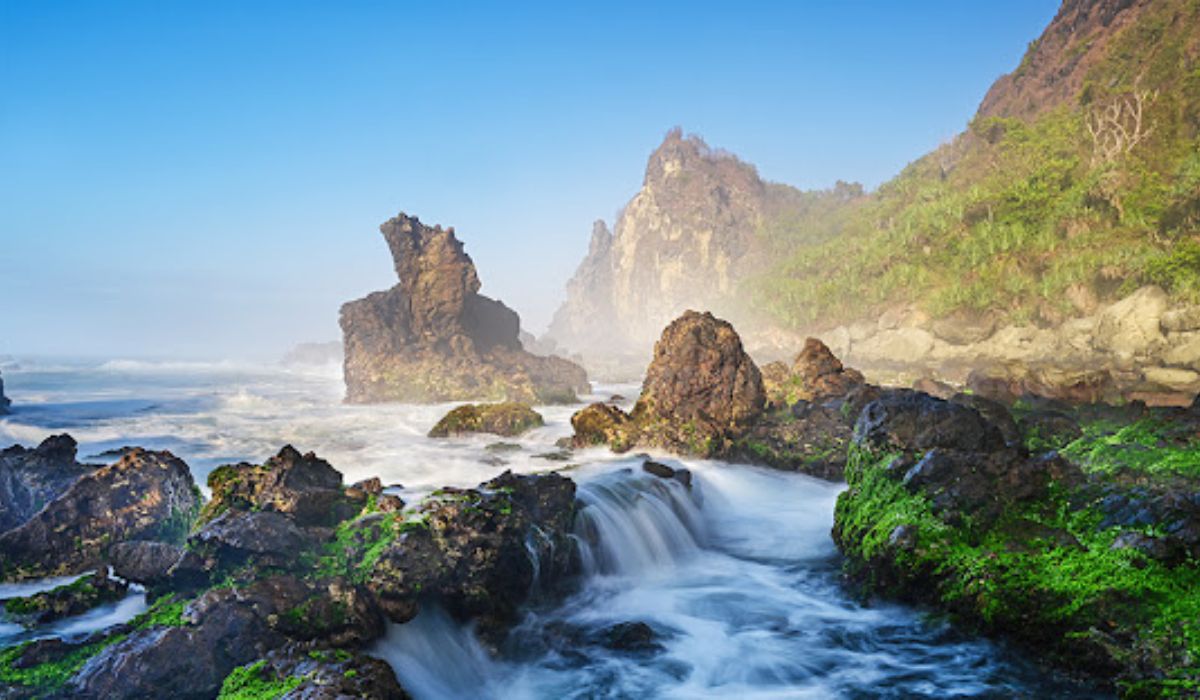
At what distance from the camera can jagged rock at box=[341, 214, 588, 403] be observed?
127ft

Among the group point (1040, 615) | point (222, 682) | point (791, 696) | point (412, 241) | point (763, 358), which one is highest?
point (412, 241)

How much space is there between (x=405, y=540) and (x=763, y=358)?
5924 cm

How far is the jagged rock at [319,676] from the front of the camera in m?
4.94

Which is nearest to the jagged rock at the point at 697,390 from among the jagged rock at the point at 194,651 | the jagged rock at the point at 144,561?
the jagged rock at the point at 144,561

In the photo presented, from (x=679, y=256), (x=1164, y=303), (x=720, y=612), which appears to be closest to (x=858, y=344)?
(x=1164, y=303)

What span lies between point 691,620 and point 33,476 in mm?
12494

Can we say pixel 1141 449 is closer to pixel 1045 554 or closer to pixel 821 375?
pixel 1045 554

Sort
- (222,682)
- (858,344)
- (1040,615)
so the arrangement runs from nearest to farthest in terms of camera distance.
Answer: (222,682), (1040,615), (858,344)

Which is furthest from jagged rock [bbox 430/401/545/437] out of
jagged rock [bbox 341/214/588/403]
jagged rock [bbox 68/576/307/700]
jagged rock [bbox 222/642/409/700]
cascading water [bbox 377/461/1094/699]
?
jagged rock [bbox 222/642/409/700]

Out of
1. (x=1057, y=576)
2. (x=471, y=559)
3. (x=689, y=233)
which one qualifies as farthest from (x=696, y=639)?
(x=689, y=233)

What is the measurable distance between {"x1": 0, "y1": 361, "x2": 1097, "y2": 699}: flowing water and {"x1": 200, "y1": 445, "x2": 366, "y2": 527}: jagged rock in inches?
68.1

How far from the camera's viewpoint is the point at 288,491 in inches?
342

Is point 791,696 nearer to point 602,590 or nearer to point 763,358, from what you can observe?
point 602,590

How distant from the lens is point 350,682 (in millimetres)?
5043
